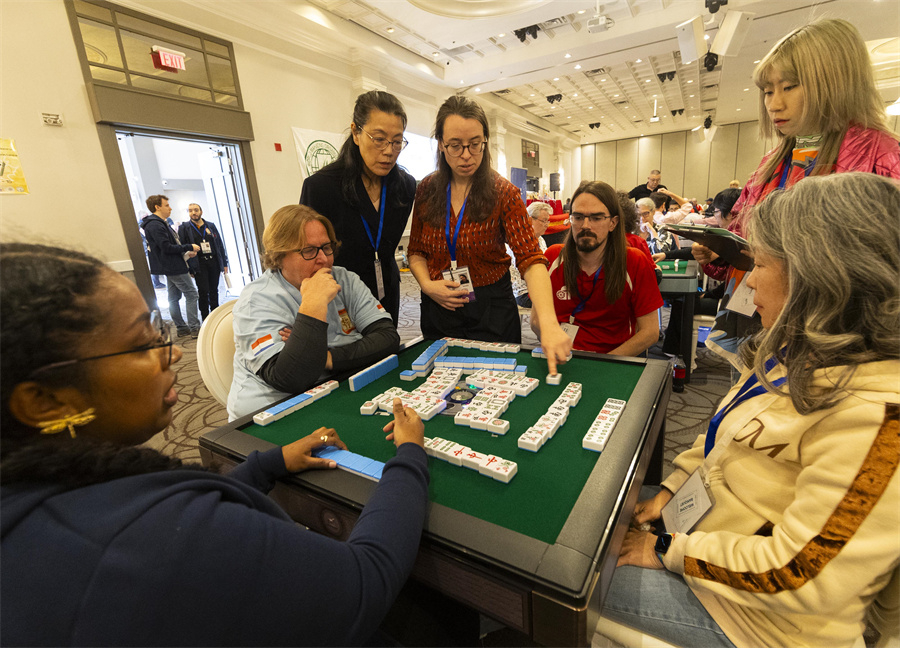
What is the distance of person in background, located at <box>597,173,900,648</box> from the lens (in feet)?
2.14

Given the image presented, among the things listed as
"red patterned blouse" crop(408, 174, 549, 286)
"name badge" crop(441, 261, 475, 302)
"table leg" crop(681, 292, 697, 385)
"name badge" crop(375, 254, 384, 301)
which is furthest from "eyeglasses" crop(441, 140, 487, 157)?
"table leg" crop(681, 292, 697, 385)

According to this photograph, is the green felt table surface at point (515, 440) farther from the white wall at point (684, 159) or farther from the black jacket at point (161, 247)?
the white wall at point (684, 159)

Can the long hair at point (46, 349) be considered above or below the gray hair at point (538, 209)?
below

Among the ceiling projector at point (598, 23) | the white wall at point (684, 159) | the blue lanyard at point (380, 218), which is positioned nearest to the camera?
the blue lanyard at point (380, 218)

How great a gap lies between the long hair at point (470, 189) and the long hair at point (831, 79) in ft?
3.50

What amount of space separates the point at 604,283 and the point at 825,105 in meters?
1.05

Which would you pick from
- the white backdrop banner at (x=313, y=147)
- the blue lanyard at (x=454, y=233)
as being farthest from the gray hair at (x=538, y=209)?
the white backdrop banner at (x=313, y=147)

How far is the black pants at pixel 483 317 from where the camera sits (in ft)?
6.23

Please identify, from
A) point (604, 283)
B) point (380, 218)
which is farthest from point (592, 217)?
point (380, 218)

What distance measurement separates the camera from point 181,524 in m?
0.48

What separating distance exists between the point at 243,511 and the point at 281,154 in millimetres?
6586

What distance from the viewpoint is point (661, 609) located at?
2.90 ft

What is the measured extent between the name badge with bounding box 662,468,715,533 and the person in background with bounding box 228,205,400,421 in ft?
3.50

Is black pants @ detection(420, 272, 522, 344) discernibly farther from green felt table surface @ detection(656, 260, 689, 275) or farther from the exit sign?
the exit sign
